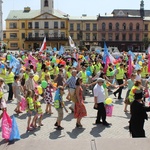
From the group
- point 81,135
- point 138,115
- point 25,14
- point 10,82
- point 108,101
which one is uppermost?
point 25,14

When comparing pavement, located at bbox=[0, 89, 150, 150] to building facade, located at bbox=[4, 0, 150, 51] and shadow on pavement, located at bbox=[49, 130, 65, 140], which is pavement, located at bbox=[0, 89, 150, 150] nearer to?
shadow on pavement, located at bbox=[49, 130, 65, 140]

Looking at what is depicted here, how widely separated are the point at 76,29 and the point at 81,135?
72.4 m

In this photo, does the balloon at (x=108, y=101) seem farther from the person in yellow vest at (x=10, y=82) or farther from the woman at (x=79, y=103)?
the person in yellow vest at (x=10, y=82)

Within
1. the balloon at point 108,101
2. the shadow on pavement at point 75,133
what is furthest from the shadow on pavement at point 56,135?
the balloon at point 108,101

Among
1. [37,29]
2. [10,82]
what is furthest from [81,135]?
[37,29]

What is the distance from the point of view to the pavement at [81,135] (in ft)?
14.9

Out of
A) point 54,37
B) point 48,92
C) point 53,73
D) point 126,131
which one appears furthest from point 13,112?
point 54,37

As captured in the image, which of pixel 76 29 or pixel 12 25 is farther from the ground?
pixel 12 25

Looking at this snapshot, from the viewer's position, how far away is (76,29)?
80.0m

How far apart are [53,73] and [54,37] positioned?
62731mm

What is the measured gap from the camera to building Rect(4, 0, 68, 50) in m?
79.1

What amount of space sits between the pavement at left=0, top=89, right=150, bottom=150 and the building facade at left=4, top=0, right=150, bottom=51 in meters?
66.1

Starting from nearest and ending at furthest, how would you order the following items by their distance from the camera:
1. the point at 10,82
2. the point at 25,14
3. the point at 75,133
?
the point at 75,133
the point at 10,82
the point at 25,14

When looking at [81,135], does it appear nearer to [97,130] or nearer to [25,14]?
[97,130]
